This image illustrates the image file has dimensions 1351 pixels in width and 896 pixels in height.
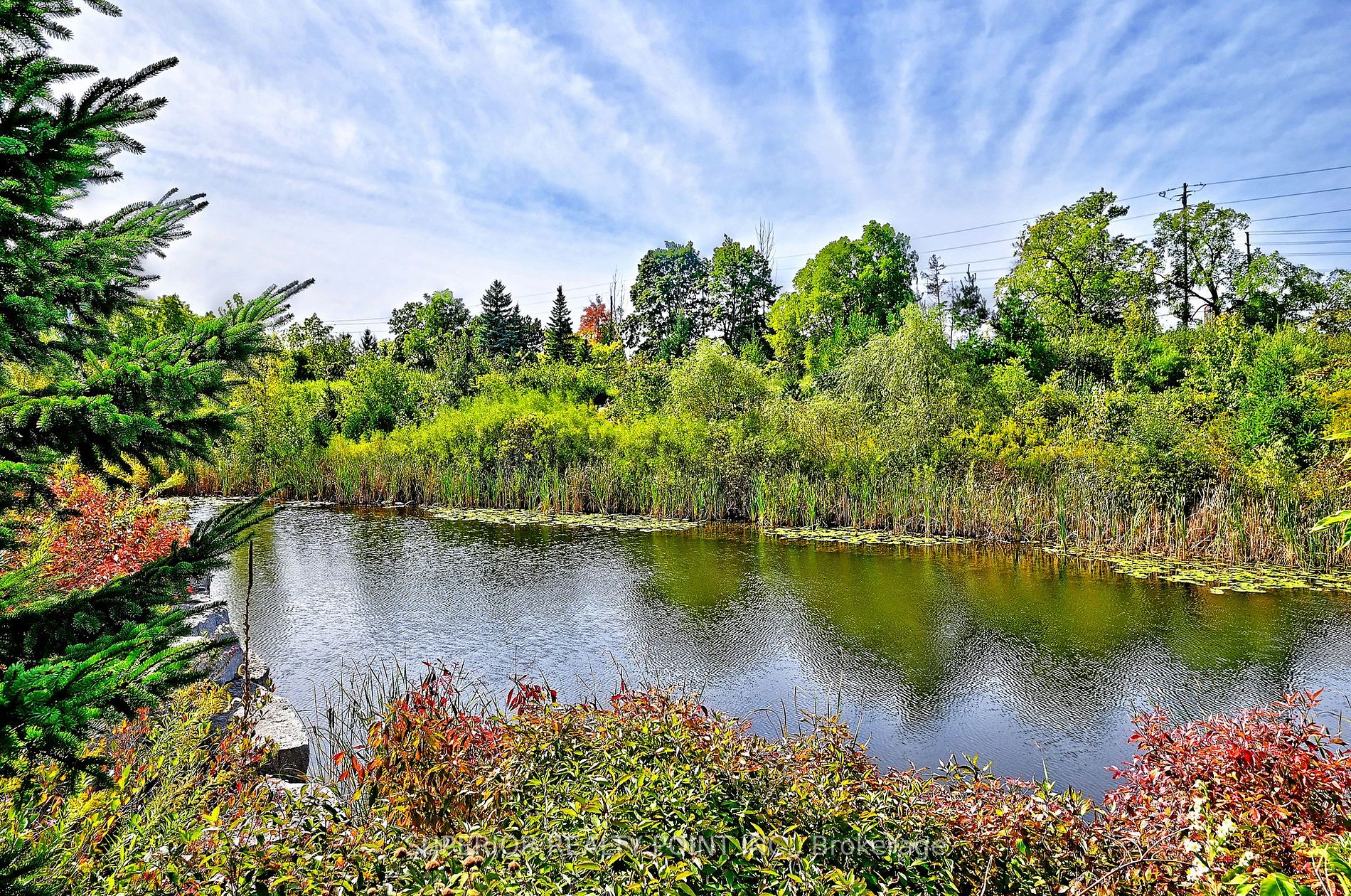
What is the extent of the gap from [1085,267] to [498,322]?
26966 mm

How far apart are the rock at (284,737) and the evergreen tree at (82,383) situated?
1.75m

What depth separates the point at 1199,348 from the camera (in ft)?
62.1

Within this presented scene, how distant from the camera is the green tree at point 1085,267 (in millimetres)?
29469

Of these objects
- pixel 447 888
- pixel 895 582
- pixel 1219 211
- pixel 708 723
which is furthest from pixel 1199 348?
pixel 447 888

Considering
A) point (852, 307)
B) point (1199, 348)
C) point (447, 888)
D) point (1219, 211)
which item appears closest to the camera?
point (447, 888)

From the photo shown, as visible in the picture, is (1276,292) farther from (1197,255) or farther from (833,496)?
(833,496)

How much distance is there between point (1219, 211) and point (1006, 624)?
103ft

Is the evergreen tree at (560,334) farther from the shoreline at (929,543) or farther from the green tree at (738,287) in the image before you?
the shoreline at (929,543)

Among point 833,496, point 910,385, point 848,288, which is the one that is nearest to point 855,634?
point 833,496

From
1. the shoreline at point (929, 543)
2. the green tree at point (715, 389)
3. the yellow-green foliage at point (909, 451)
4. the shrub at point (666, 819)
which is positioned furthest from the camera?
the green tree at point (715, 389)

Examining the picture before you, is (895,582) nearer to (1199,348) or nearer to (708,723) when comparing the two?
(708,723)

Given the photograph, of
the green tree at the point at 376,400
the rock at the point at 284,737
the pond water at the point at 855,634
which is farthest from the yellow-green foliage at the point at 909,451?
the rock at the point at 284,737

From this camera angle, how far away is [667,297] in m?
39.3

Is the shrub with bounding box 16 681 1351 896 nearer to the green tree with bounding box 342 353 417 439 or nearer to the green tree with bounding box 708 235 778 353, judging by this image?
the green tree with bounding box 342 353 417 439
